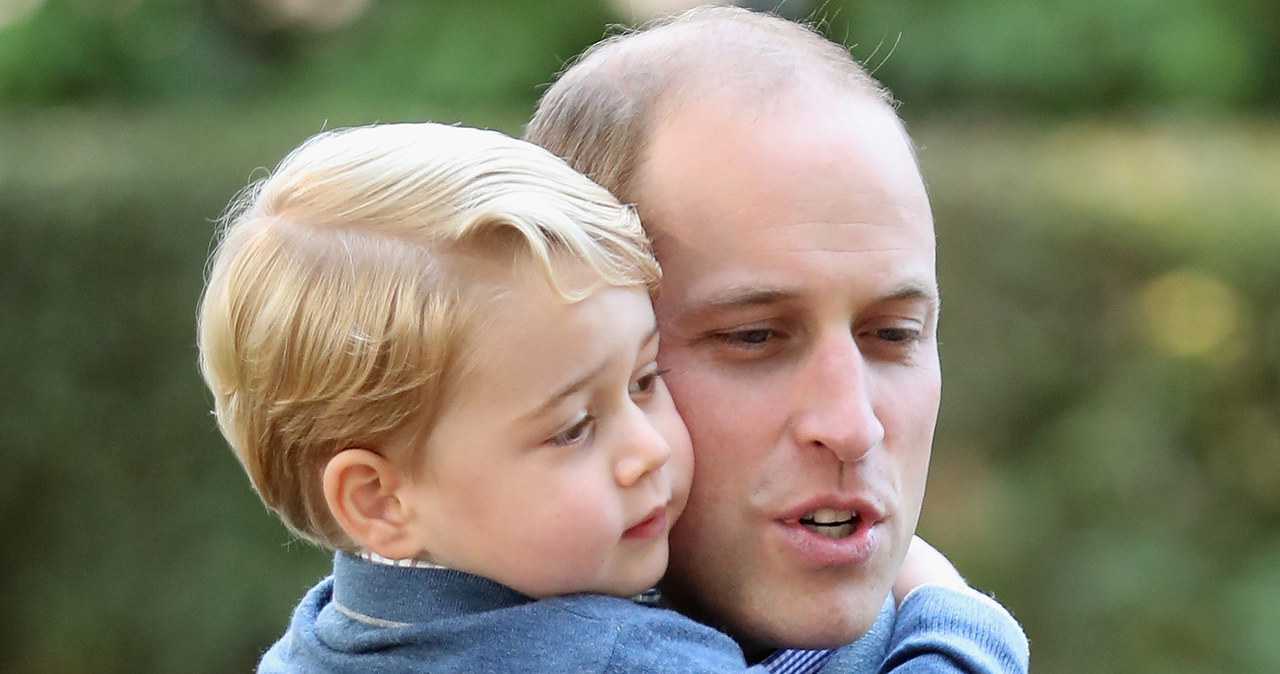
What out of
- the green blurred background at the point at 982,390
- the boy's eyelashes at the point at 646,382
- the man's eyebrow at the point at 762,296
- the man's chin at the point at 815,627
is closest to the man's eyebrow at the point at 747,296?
the man's eyebrow at the point at 762,296

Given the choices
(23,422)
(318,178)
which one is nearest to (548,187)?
(318,178)

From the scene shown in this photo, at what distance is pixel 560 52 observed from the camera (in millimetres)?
8617

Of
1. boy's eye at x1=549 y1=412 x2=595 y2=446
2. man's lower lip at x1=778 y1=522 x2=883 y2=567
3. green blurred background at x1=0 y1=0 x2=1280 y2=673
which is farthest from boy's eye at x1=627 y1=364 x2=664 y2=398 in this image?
green blurred background at x1=0 y1=0 x2=1280 y2=673

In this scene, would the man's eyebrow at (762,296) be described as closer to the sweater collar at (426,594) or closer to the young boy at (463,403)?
the young boy at (463,403)

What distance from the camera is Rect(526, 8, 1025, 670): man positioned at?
2.04 m

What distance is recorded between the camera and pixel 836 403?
2.01m

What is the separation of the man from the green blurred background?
2.91 meters

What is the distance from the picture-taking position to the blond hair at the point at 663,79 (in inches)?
85.9

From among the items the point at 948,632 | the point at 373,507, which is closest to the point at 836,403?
the point at 948,632

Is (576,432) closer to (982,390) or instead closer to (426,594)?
(426,594)

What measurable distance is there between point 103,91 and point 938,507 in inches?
220

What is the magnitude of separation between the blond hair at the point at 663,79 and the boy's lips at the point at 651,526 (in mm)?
466

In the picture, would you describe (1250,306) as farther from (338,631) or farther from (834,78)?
(338,631)

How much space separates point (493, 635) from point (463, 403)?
0.28 m
